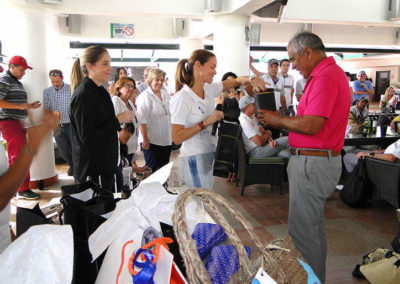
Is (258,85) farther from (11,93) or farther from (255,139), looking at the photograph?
(11,93)

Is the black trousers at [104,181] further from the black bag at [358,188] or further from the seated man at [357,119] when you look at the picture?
the seated man at [357,119]

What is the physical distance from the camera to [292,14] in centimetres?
581

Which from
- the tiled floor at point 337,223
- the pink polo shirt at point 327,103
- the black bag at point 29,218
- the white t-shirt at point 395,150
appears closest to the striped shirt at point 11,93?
the tiled floor at point 337,223

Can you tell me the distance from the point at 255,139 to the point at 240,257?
11.1 feet

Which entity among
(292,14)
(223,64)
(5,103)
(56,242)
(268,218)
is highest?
(292,14)

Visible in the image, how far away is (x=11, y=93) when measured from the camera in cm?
396

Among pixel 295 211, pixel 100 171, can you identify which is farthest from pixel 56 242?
pixel 295 211

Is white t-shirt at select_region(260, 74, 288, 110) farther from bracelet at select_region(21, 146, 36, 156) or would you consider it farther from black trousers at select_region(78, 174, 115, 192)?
bracelet at select_region(21, 146, 36, 156)

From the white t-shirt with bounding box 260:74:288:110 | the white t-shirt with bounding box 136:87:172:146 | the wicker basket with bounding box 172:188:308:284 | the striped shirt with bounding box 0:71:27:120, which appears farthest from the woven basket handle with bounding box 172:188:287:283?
the white t-shirt with bounding box 260:74:288:110

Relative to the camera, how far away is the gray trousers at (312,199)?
193 cm

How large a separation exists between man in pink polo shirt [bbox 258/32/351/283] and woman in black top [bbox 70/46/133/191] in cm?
103

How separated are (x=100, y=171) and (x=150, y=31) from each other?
725cm

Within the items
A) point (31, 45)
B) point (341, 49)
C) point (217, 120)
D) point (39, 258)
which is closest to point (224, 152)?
point (217, 120)

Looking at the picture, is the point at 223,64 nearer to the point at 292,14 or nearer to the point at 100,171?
the point at 292,14
